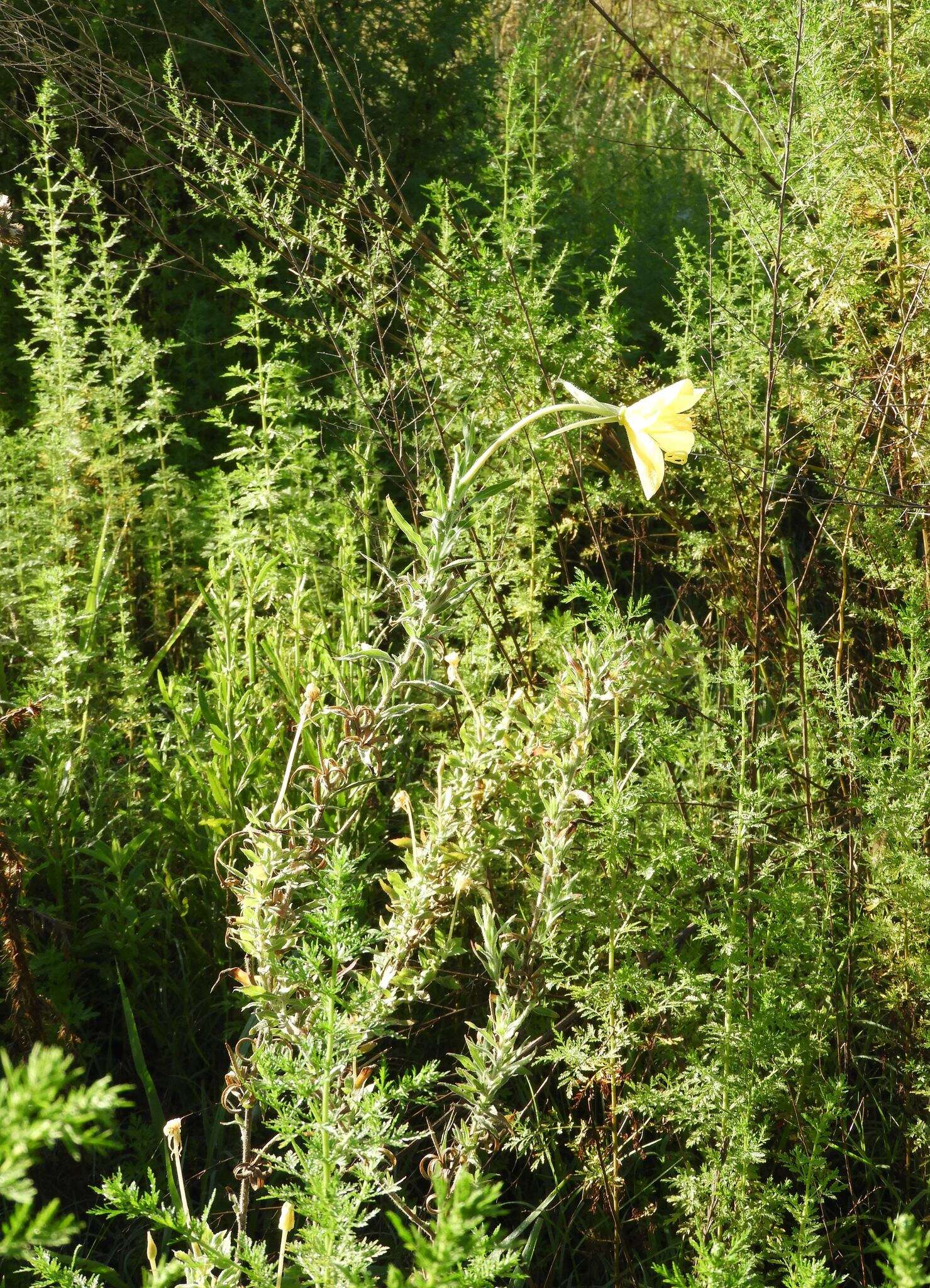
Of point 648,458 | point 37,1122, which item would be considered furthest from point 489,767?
point 37,1122

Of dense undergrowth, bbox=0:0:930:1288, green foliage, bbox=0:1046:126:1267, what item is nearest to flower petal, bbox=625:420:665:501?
dense undergrowth, bbox=0:0:930:1288

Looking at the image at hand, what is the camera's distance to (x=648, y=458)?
4.54 ft

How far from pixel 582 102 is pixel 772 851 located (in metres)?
4.41

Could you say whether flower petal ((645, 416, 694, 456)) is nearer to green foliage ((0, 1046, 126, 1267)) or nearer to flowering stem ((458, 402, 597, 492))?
flowering stem ((458, 402, 597, 492))

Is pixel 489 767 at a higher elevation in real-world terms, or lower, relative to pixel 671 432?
lower

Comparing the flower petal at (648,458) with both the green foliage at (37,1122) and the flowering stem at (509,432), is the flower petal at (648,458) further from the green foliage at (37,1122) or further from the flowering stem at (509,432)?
the green foliage at (37,1122)

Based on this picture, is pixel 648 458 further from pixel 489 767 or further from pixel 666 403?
pixel 489 767

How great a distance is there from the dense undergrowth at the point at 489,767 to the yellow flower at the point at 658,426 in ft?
0.68

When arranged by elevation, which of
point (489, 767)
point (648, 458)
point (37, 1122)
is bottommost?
point (489, 767)

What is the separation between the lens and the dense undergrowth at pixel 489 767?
1.47m

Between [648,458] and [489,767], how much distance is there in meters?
0.56

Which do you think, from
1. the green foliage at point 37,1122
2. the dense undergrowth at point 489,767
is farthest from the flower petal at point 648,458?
the green foliage at point 37,1122

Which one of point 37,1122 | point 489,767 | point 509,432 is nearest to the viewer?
point 37,1122

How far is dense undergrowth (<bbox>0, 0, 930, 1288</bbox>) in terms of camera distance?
4.83 feet
